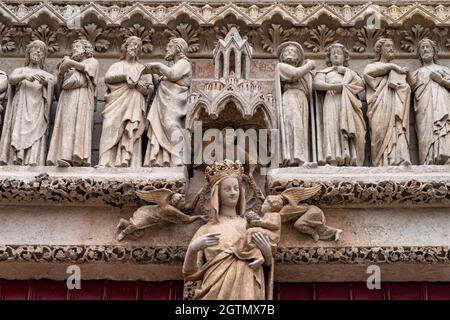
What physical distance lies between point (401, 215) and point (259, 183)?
128 centimetres

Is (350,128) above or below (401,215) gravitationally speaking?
above

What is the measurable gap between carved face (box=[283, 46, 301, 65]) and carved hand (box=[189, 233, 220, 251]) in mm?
2298

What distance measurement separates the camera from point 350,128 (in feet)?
26.5

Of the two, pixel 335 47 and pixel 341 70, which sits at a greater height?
pixel 335 47

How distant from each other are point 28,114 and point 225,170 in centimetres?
201

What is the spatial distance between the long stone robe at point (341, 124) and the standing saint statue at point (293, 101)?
129 mm

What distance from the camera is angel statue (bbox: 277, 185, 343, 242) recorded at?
7.60m

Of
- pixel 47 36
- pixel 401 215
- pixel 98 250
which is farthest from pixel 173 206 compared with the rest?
pixel 47 36

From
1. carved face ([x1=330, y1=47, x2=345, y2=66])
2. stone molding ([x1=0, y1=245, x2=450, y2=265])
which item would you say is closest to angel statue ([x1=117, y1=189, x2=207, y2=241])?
stone molding ([x1=0, y1=245, x2=450, y2=265])

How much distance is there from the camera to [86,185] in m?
7.68

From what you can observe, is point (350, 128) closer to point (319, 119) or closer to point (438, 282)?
point (319, 119)

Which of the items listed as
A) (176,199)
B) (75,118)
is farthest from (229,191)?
(75,118)

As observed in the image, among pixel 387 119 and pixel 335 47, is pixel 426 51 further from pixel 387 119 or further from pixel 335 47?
pixel 387 119
